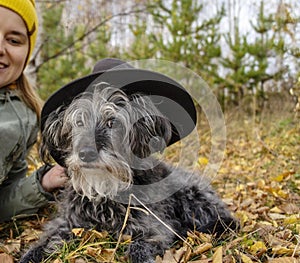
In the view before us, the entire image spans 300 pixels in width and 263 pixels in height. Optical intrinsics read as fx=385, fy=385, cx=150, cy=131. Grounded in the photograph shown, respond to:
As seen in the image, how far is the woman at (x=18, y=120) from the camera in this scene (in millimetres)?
3752

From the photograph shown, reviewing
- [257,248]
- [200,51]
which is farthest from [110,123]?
[200,51]

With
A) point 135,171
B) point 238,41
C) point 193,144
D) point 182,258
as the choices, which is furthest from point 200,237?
point 238,41

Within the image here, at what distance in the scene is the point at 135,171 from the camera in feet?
10.2

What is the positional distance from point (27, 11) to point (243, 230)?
299 cm

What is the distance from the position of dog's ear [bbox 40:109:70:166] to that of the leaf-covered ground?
0.66 metres

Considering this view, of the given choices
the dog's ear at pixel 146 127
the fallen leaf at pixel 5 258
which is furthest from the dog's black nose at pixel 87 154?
the fallen leaf at pixel 5 258

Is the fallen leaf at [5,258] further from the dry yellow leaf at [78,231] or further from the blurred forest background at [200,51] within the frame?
the blurred forest background at [200,51]

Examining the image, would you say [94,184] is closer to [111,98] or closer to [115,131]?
[115,131]

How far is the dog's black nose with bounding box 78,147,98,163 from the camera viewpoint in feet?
8.93

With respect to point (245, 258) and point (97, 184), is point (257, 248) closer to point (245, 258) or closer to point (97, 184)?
point (245, 258)

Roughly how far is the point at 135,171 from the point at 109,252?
0.65 metres

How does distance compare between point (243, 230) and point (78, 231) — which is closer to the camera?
point (78, 231)

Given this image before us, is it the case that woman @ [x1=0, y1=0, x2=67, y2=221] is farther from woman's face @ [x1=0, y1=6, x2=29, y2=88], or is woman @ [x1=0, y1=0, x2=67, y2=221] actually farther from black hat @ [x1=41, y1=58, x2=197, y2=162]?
black hat @ [x1=41, y1=58, x2=197, y2=162]

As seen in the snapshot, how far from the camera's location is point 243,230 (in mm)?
3596
